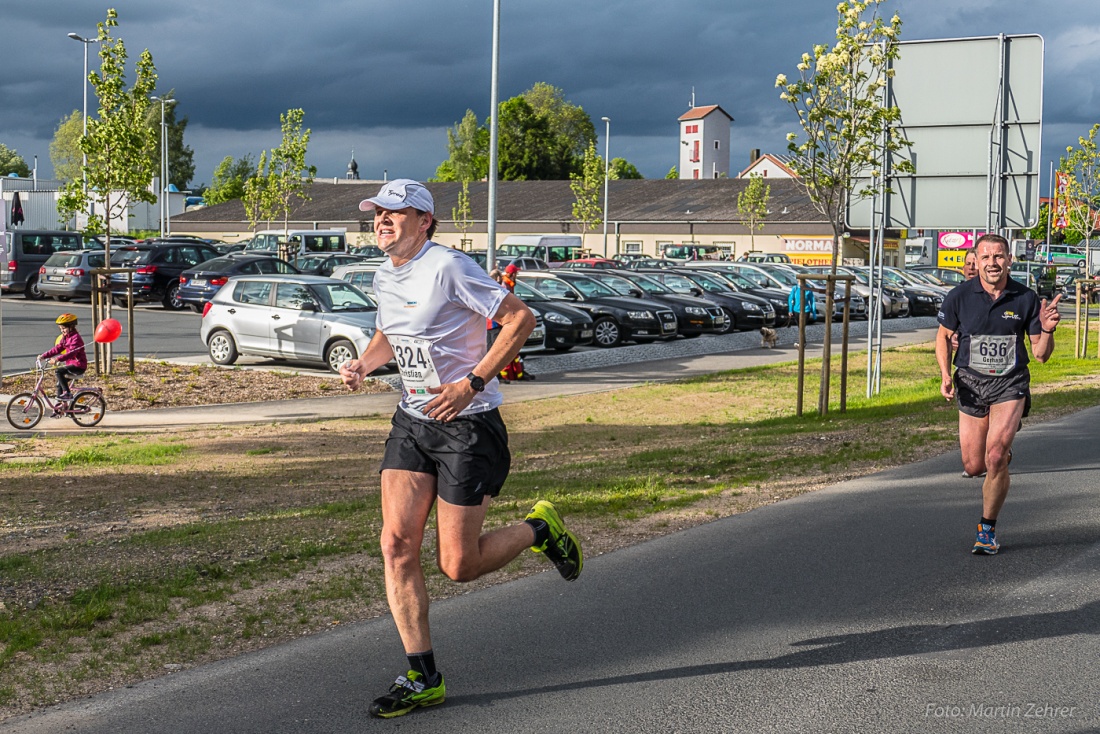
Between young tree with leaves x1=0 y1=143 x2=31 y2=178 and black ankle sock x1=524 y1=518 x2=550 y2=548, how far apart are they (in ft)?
556

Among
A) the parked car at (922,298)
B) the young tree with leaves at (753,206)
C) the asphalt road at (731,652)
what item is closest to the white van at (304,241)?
the parked car at (922,298)

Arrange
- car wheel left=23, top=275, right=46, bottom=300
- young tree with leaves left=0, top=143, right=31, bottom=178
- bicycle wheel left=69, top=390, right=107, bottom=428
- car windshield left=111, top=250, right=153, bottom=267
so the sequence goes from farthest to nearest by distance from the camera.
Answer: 1. young tree with leaves left=0, top=143, right=31, bottom=178
2. car wheel left=23, top=275, right=46, bottom=300
3. car windshield left=111, top=250, right=153, bottom=267
4. bicycle wheel left=69, top=390, right=107, bottom=428

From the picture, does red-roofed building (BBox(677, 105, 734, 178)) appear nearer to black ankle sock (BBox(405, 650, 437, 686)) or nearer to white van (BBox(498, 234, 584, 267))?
white van (BBox(498, 234, 584, 267))

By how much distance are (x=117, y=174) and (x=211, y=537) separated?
14160 mm

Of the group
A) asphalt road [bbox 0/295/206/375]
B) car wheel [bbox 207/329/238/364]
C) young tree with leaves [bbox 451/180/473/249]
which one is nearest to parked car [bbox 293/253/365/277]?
asphalt road [bbox 0/295/206/375]

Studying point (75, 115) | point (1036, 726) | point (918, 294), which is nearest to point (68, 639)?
point (1036, 726)

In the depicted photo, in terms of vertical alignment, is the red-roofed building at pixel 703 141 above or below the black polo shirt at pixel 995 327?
above

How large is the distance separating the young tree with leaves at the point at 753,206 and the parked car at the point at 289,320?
173 feet

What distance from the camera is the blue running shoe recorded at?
7.21 m

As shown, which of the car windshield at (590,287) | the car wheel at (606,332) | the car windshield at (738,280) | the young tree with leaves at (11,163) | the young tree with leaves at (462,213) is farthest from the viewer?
the young tree with leaves at (11,163)

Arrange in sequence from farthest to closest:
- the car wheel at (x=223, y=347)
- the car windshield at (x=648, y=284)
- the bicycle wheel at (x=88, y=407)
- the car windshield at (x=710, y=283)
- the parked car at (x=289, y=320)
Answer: the car windshield at (x=710, y=283) → the car windshield at (x=648, y=284) → the car wheel at (x=223, y=347) → the parked car at (x=289, y=320) → the bicycle wheel at (x=88, y=407)

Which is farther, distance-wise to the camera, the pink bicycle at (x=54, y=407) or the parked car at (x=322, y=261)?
the parked car at (x=322, y=261)

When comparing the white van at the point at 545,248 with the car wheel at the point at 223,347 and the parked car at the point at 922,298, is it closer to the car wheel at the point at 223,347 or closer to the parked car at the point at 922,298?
the parked car at the point at 922,298

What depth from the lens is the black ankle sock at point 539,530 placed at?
525 centimetres
